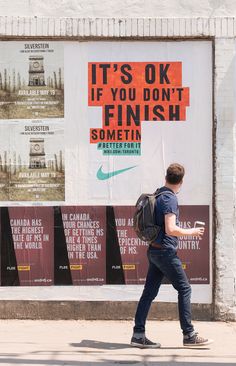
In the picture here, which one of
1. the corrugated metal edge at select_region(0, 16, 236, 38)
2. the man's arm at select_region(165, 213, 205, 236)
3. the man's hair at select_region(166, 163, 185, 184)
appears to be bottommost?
the man's arm at select_region(165, 213, 205, 236)

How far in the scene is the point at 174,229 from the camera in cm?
682

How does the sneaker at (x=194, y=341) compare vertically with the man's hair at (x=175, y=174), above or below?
below

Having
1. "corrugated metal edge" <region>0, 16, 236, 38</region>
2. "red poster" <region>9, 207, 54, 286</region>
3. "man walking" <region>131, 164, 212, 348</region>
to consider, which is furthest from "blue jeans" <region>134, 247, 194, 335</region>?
"corrugated metal edge" <region>0, 16, 236, 38</region>

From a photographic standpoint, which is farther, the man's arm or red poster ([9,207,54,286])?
red poster ([9,207,54,286])

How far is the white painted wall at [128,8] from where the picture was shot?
831 cm

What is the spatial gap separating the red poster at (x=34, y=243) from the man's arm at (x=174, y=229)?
193cm

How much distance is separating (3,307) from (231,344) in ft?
8.75

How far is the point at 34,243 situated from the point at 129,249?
1.09 metres

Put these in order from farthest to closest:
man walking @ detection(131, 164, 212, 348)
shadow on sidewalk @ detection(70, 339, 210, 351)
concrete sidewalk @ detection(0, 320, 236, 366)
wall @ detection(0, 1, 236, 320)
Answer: wall @ detection(0, 1, 236, 320) < shadow on sidewalk @ detection(70, 339, 210, 351) < man walking @ detection(131, 164, 212, 348) < concrete sidewalk @ detection(0, 320, 236, 366)

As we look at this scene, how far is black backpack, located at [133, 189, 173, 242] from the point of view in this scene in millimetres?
6953

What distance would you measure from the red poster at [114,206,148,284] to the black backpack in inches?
52.0

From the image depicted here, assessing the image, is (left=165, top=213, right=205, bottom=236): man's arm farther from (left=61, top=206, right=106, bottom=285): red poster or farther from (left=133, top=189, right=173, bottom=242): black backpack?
(left=61, top=206, right=106, bottom=285): red poster

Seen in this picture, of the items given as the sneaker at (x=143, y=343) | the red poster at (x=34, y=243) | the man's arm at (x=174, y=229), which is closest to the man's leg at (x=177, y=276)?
the man's arm at (x=174, y=229)

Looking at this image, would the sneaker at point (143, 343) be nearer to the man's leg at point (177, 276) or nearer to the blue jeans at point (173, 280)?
the blue jeans at point (173, 280)
